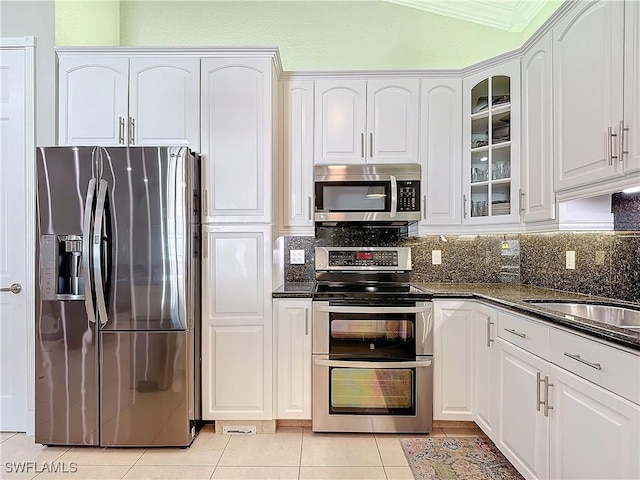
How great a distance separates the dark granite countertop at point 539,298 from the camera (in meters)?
1.32

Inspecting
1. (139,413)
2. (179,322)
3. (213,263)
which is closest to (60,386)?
(139,413)

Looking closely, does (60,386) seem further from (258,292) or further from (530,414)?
(530,414)

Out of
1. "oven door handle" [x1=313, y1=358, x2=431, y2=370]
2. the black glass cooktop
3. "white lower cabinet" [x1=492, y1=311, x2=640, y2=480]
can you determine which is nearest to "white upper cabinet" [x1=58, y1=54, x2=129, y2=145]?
the black glass cooktop

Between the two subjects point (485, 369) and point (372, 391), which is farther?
point (372, 391)

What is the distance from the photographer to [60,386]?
2.29m

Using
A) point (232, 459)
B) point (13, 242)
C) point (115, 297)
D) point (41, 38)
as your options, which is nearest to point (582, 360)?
point (232, 459)

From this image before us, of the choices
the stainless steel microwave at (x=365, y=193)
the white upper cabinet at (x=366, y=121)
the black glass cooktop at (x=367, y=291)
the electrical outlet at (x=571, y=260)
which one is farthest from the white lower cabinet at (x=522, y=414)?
the white upper cabinet at (x=366, y=121)

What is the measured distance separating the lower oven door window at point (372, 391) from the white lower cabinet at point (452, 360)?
0.61 ft

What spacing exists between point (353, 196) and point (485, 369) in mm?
1400

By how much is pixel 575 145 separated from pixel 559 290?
1037mm

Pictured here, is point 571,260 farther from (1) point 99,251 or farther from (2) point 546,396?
(1) point 99,251

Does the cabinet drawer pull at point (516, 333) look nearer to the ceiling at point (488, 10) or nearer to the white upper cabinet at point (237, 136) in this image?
the white upper cabinet at point (237, 136)

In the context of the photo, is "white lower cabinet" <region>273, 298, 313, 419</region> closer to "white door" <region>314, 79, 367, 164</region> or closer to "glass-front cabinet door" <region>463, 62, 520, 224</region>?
"white door" <region>314, 79, 367, 164</region>

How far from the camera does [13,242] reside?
257 cm
